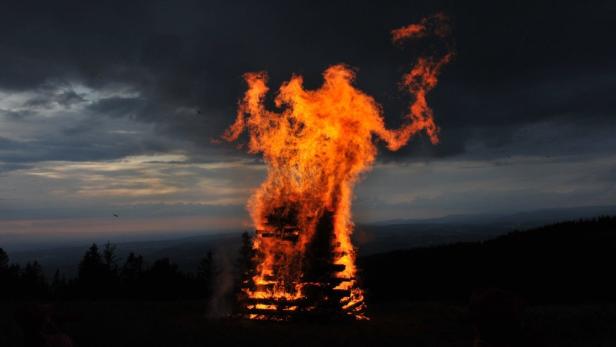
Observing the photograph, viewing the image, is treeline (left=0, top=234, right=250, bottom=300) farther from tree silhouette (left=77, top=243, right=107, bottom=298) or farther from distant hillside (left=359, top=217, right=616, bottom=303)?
distant hillside (left=359, top=217, right=616, bottom=303)

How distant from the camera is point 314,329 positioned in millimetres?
19578

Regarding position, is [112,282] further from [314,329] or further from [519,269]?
[314,329]

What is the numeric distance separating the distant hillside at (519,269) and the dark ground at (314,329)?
9.53 m

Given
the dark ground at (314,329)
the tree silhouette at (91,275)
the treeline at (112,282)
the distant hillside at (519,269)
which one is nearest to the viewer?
the dark ground at (314,329)

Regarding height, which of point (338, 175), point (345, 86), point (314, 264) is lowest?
point (314, 264)

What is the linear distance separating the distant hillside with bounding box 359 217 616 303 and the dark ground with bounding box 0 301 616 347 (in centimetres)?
953

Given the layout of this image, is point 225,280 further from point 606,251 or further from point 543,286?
point 606,251

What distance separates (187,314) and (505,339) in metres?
21.9

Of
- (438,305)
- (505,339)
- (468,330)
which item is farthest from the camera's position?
(438,305)

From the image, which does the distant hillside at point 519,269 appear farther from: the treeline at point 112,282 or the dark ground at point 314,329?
the treeline at point 112,282

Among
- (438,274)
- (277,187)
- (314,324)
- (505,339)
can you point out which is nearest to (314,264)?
(314,324)

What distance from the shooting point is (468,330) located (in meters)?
19.3

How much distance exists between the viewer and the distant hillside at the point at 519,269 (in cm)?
3266

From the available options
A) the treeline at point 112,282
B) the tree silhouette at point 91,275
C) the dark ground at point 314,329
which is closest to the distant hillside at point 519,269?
the dark ground at point 314,329
